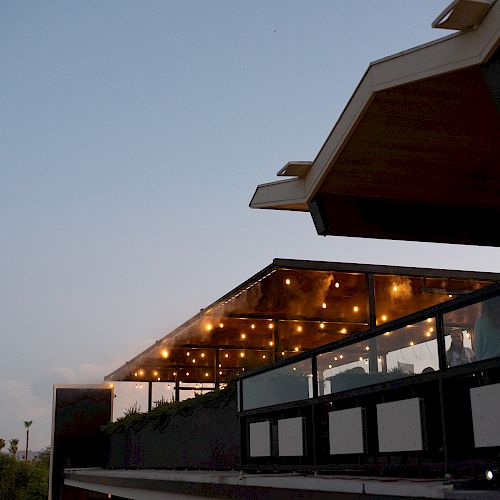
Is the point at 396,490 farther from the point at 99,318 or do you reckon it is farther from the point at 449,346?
the point at 99,318

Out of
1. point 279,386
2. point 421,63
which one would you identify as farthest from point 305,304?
point 421,63

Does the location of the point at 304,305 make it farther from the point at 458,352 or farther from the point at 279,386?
the point at 458,352

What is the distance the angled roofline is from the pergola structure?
12.1 ft

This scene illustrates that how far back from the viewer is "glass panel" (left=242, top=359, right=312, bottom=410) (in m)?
7.06

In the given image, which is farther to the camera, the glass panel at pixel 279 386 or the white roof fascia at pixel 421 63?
the glass panel at pixel 279 386

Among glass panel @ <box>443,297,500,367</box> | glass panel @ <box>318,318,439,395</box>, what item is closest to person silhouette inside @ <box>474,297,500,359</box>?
glass panel @ <box>443,297,500,367</box>

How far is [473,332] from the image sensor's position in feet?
15.6

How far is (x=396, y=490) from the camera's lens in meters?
4.74

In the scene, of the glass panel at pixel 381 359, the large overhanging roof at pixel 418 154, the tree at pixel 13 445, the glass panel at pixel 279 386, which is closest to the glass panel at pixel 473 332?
the glass panel at pixel 381 359

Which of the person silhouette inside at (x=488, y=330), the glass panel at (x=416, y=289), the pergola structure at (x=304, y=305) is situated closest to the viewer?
the person silhouette inside at (x=488, y=330)

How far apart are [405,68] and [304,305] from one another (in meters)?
9.16

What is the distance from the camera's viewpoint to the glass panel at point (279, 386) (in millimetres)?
7059

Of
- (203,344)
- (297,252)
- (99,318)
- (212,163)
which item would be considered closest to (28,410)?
(99,318)

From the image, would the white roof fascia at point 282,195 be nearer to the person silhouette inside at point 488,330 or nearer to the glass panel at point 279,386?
the glass panel at point 279,386
